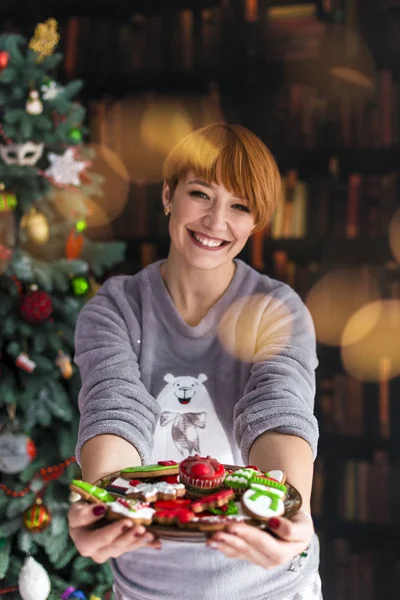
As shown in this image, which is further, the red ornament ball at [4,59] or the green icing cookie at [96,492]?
the red ornament ball at [4,59]

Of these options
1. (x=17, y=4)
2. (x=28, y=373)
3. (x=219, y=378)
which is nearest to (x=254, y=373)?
(x=219, y=378)

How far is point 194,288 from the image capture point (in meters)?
1.46

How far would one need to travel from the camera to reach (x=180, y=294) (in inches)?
57.8

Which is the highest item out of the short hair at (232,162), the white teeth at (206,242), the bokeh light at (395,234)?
the short hair at (232,162)

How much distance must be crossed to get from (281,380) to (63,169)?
3.90 ft

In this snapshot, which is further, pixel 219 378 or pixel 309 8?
pixel 309 8

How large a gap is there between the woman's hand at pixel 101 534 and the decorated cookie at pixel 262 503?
14 cm

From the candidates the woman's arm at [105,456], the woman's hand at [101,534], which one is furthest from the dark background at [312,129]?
the woman's hand at [101,534]

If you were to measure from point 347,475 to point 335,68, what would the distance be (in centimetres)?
152

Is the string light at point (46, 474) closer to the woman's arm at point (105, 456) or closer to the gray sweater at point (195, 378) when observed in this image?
the gray sweater at point (195, 378)

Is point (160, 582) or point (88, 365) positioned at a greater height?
point (88, 365)

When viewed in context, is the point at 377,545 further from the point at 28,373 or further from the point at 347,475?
the point at 28,373

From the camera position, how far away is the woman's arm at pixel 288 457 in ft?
A: 3.99

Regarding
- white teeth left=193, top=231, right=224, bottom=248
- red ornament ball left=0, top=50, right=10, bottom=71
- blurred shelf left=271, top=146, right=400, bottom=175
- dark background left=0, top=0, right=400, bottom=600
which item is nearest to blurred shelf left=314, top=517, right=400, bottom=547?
dark background left=0, top=0, right=400, bottom=600
